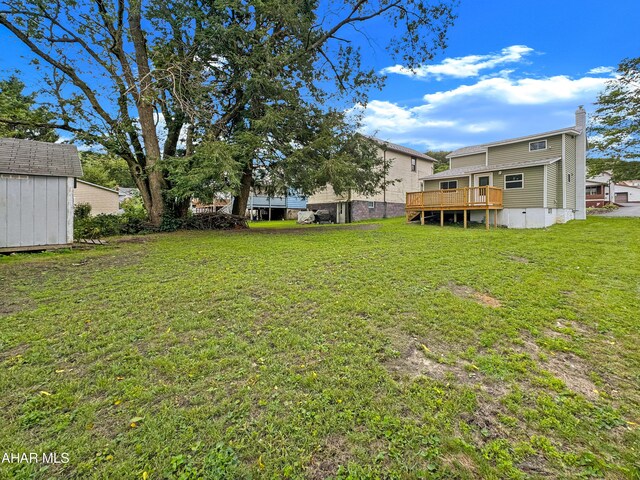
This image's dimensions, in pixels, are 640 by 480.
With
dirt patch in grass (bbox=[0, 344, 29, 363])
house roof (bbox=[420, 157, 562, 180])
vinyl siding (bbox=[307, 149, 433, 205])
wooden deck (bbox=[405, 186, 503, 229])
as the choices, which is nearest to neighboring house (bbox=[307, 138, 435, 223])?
vinyl siding (bbox=[307, 149, 433, 205])

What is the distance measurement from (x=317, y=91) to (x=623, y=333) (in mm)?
14609

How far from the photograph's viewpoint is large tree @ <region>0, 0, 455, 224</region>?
11.7 metres

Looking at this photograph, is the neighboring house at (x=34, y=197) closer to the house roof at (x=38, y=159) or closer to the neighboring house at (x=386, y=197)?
the house roof at (x=38, y=159)

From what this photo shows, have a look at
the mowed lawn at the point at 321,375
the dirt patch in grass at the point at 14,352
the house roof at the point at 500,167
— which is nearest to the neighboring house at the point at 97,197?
the mowed lawn at the point at 321,375

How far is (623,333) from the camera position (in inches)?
155

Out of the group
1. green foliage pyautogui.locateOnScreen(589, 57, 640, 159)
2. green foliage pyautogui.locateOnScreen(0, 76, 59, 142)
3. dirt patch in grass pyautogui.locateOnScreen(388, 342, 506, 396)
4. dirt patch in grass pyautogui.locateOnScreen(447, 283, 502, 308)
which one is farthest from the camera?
green foliage pyautogui.locateOnScreen(589, 57, 640, 159)

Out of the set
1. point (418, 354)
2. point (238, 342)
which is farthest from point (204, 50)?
point (418, 354)

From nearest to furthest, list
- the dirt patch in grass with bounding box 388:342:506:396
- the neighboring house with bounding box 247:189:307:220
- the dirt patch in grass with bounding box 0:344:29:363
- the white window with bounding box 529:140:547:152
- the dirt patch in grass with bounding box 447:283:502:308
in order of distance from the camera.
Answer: the dirt patch in grass with bounding box 388:342:506:396, the dirt patch in grass with bounding box 0:344:29:363, the dirt patch in grass with bounding box 447:283:502:308, the white window with bounding box 529:140:547:152, the neighboring house with bounding box 247:189:307:220

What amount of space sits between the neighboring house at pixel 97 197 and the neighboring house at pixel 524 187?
25543mm

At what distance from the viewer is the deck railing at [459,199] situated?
15.7 meters

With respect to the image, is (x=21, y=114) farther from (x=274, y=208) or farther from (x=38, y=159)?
(x=274, y=208)

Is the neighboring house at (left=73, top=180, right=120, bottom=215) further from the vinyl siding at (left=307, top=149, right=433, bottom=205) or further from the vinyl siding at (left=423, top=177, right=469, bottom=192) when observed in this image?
the vinyl siding at (left=423, top=177, right=469, bottom=192)

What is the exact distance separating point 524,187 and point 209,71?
16.6 m

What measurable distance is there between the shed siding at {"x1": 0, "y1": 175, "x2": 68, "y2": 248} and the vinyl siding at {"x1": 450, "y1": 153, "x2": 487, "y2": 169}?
22595 mm
